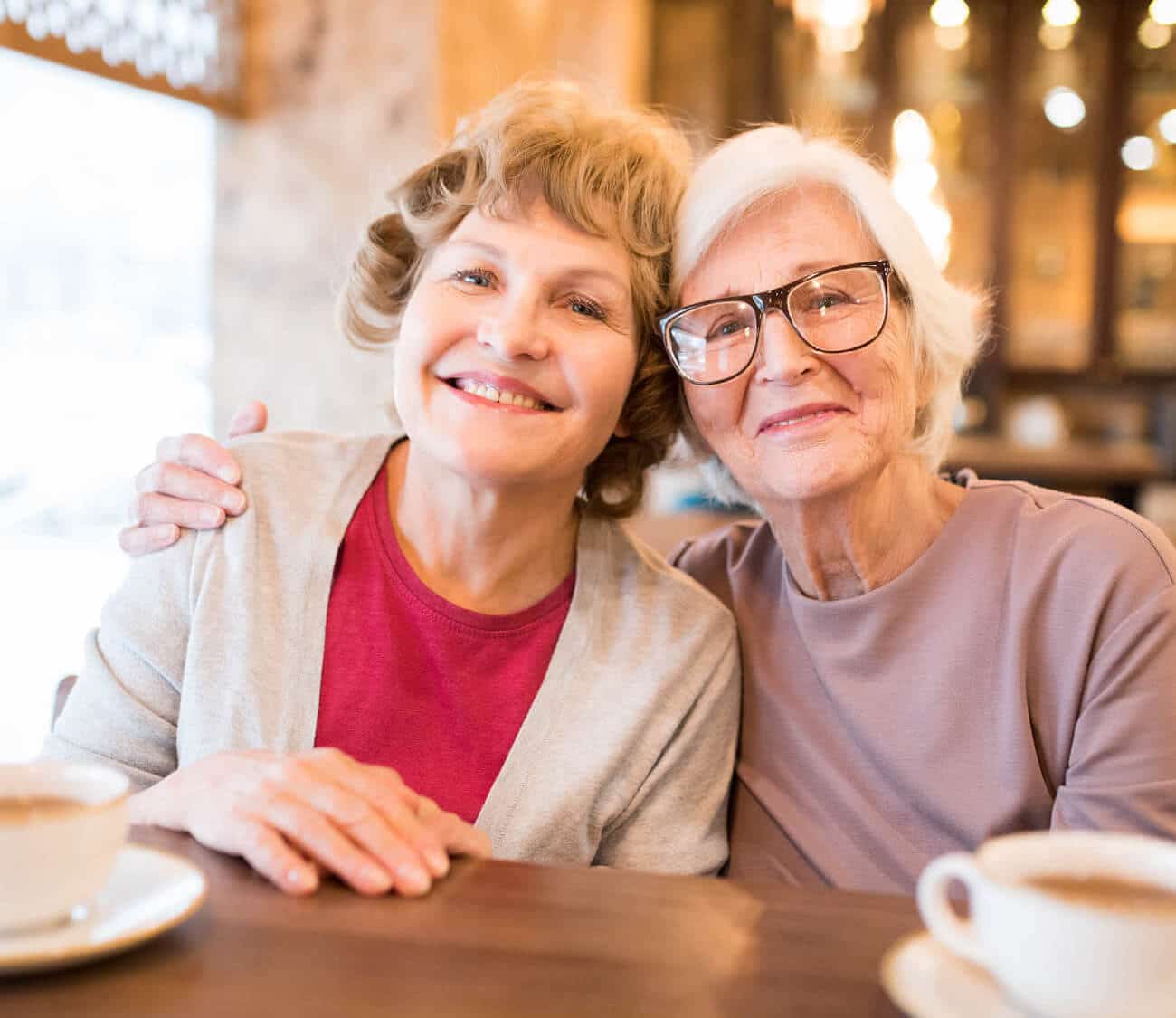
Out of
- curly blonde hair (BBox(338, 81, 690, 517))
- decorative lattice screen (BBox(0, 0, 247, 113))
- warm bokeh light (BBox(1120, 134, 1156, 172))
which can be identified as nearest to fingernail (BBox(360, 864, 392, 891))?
curly blonde hair (BBox(338, 81, 690, 517))

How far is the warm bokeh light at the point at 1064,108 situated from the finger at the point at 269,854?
6.60 meters

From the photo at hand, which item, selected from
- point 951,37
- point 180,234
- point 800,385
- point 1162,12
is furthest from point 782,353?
point 1162,12

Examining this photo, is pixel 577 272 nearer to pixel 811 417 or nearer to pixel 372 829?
pixel 811 417

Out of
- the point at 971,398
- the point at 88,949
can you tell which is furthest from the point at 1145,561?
the point at 971,398

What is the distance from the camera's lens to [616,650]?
4.83 ft

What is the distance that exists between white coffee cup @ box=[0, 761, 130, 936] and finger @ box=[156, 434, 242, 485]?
72 centimetres

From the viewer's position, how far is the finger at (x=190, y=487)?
4.82 ft

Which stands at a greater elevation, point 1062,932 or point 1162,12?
point 1162,12

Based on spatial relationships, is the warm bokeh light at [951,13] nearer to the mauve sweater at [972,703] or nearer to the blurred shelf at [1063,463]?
the blurred shelf at [1063,463]

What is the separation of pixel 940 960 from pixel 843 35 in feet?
21.8

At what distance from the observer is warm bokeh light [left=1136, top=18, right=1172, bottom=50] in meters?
6.45

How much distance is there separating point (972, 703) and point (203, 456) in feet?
2.96

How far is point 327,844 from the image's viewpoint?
3.05ft

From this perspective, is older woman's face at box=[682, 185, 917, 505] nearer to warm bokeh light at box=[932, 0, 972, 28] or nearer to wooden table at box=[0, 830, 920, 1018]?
wooden table at box=[0, 830, 920, 1018]
